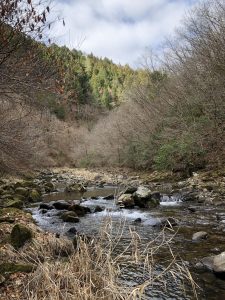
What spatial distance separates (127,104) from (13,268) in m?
33.7

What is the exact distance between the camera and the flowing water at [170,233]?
584 cm

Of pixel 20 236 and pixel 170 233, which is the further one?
pixel 170 233

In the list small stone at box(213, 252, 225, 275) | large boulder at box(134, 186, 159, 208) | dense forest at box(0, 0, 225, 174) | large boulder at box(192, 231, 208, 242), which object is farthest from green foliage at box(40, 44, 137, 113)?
large boulder at box(134, 186, 159, 208)

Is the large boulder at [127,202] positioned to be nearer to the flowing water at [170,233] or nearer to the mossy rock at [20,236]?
the flowing water at [170,233]

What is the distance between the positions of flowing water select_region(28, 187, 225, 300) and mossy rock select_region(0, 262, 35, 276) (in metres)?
0.77

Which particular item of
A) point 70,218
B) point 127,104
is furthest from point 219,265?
point 127,104

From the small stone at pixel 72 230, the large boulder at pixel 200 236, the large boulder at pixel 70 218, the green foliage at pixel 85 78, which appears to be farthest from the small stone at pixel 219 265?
the large boulder at pixel 70 218

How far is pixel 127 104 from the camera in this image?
127 feet

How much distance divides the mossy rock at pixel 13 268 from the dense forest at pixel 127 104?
256 cm

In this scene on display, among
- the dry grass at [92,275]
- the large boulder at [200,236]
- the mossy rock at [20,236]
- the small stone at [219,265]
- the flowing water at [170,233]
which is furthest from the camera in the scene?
the large boulder at [200,236]

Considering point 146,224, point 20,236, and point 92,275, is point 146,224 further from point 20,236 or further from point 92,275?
point 92,275

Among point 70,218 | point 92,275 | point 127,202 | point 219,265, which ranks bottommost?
point 219,265

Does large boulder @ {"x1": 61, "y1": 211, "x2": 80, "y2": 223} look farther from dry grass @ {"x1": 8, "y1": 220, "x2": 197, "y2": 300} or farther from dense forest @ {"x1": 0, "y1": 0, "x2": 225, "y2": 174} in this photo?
dry grass @ {"x1": 8, "y1": 220, "x2": 197, "y2": 300}

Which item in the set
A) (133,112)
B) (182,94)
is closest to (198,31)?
(182,94)
